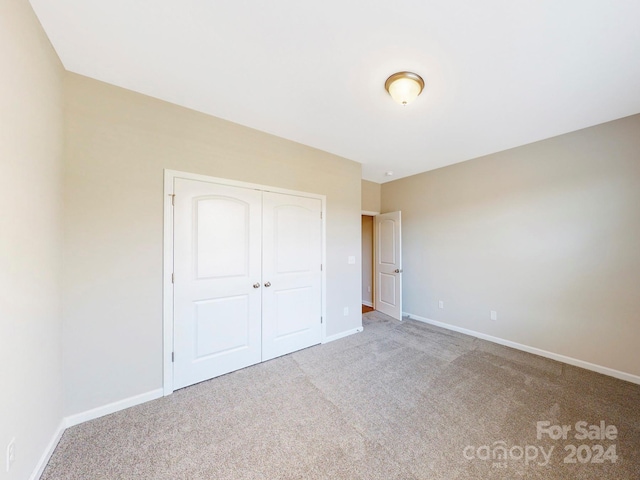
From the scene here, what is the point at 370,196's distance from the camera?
15.5 feet

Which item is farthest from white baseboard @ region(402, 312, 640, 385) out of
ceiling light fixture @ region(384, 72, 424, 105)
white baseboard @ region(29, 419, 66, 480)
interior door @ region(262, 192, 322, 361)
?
white baseboard @ region(29, 419, 66, 480)

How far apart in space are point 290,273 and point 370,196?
2579 millimetres

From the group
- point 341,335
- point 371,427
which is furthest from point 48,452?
point 341,335

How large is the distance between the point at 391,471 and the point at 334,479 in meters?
0.35

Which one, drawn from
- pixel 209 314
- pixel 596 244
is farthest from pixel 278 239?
pixel 596 244

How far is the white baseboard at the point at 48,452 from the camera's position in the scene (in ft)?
4.49

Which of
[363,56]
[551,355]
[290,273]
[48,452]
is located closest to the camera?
[48,452]

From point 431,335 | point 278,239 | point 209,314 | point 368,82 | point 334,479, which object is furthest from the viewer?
point 431,335

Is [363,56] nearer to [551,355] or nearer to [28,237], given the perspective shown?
[28,237]

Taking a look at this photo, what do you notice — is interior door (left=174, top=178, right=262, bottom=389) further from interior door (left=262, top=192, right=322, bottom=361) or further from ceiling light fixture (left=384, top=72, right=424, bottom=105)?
ceiling light fixture (left=384, top=72, right=424, bottom=105)

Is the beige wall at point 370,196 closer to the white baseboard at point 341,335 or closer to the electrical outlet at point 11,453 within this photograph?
the white baseboard at point 341,335

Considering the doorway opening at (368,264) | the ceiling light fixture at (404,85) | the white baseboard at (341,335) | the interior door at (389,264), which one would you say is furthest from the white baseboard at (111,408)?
the doorway opening at (368,264)

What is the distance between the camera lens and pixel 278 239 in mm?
2844

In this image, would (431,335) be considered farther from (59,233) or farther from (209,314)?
(59,233)
